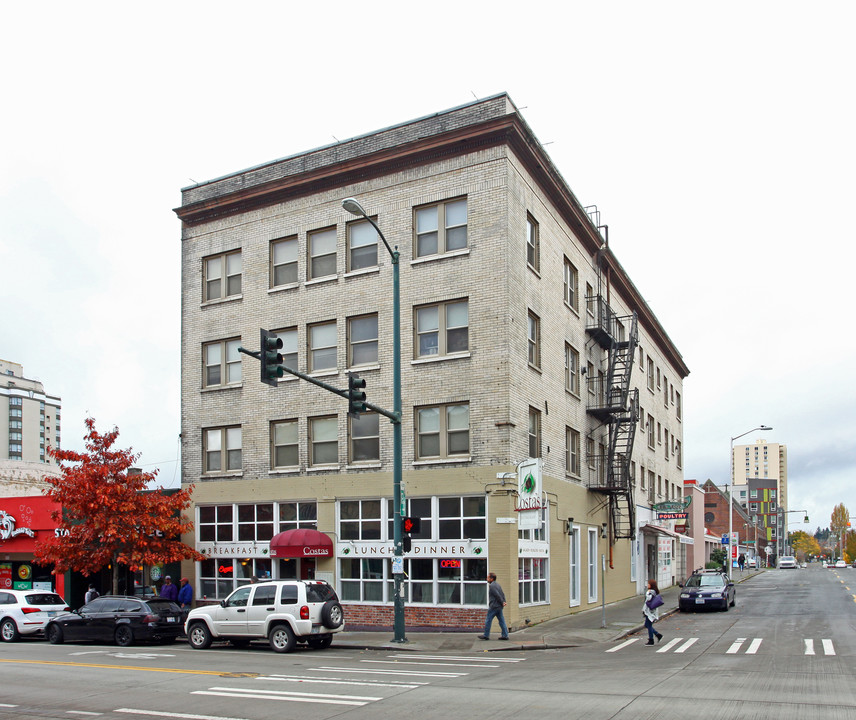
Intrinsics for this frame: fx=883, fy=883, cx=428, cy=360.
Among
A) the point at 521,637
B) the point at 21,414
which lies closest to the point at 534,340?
the point at 521,637

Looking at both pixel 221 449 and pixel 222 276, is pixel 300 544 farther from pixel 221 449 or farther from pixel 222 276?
pixel 222 276

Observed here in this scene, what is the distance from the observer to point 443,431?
87.3 ft

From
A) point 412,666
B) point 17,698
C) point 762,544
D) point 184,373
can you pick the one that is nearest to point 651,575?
point 184,373

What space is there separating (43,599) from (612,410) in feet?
68.4

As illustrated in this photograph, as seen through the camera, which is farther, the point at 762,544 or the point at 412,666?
the point at 762,544

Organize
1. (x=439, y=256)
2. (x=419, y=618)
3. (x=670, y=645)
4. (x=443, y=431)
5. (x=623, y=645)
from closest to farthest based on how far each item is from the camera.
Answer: (x=670, y=645) < (x=623, y=645) < (x=419, y=618) < (x=443, y=431) < (x=439, y=256)

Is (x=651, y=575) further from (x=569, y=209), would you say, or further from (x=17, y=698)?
(x=17, y=698)

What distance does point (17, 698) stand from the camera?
14.3m

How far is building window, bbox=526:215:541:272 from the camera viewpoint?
28.1m

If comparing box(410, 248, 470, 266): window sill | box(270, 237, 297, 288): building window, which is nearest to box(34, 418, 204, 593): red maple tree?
→ box(270, 237, 297, 288): building window

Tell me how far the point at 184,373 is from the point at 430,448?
35.3 feet

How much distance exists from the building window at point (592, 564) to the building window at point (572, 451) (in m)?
2.89

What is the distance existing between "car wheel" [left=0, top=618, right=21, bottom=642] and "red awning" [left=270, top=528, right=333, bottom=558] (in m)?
7.70

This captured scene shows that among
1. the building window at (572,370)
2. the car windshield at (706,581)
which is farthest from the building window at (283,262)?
the car windshield at (706,581)
